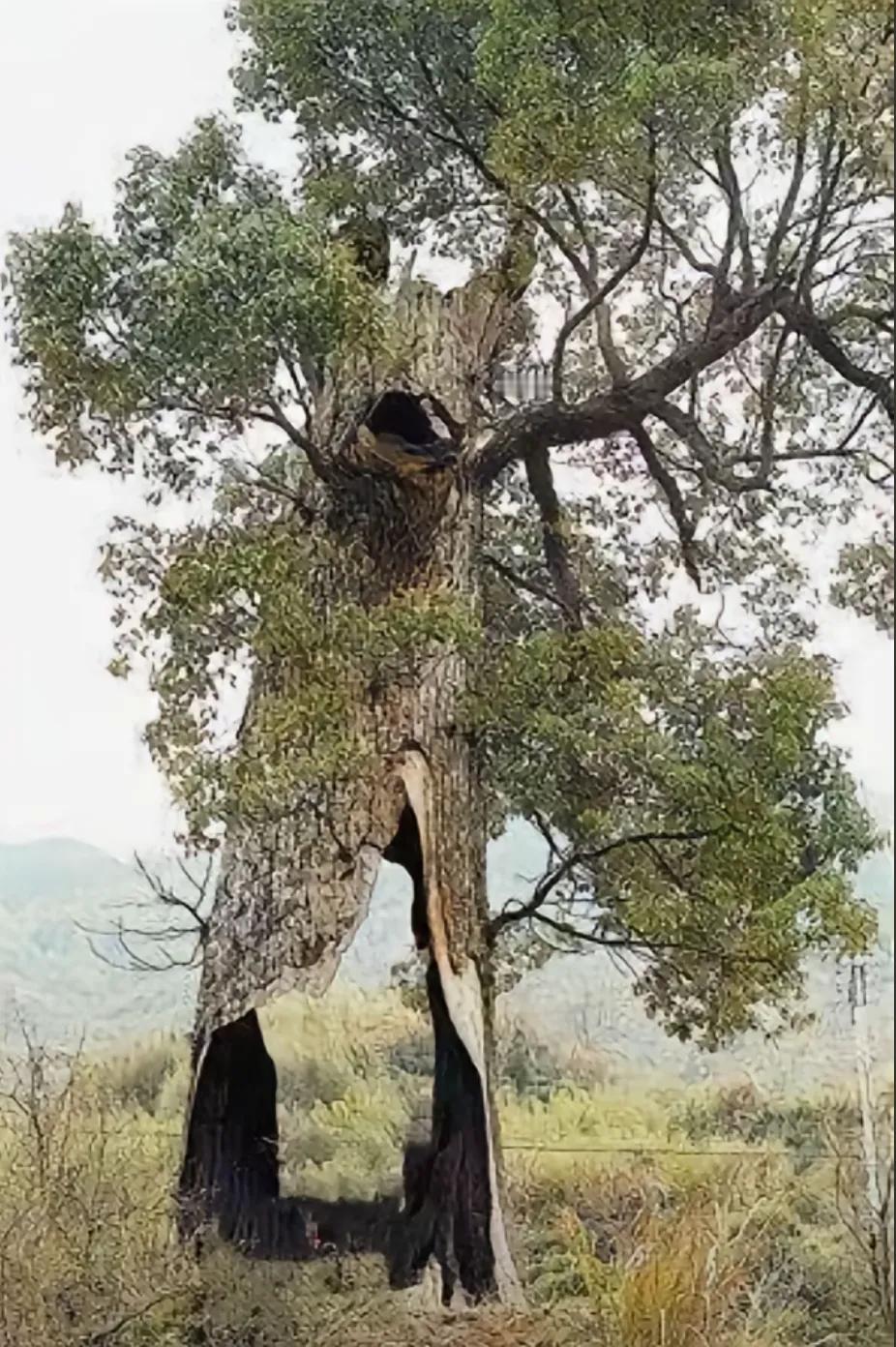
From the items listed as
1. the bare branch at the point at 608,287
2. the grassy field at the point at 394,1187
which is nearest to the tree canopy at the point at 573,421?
the bare branch at the point at 608,287

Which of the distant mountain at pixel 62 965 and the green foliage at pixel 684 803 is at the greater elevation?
the green foliage at pixel 684 803

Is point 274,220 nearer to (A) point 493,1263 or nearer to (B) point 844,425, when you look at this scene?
(B) point 844,425

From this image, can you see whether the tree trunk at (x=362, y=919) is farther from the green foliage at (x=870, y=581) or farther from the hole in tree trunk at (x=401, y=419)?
the green foliage at (x=870, y=581)

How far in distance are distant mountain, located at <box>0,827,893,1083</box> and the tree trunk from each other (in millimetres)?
24

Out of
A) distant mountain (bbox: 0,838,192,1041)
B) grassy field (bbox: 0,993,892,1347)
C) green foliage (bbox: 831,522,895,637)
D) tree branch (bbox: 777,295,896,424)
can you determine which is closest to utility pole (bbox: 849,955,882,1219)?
grassy field (bbox: 0,993,892,1347)

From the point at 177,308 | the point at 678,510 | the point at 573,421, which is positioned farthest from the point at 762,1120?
the point at 177,308

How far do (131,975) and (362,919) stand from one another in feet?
0.78

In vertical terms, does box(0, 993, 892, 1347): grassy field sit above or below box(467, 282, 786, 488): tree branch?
below

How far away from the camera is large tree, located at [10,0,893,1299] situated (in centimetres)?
194

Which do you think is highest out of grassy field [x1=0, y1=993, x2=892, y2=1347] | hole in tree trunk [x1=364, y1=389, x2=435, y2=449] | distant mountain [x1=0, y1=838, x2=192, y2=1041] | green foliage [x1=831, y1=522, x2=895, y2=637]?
hole in tree trunk [x1=364, y1=389, x2=435, y2=449]

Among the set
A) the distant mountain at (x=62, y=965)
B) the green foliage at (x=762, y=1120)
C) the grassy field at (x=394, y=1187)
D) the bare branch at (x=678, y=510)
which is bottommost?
the grassy field at (x=394, y=1187)

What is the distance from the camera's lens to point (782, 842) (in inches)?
76.5

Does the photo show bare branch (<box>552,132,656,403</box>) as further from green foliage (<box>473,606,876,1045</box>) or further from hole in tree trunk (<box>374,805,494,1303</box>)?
hole in tree trunk (<box>374,805,494,1303</box>)

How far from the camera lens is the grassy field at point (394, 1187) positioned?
74.4 inches
